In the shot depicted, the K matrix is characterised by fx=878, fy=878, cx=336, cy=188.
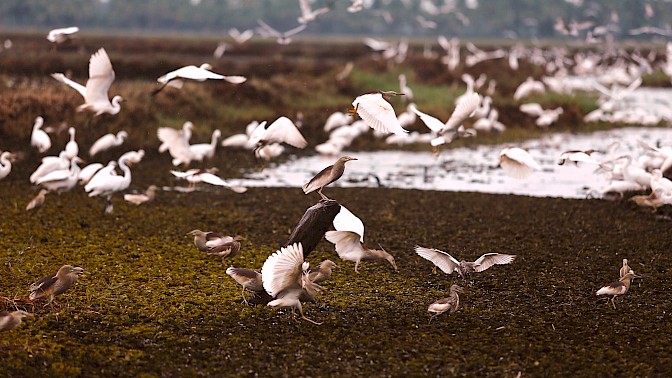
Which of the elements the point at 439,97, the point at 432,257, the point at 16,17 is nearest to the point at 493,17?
the point at 16,17

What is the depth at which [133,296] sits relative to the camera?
7609mm

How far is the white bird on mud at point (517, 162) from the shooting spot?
9.08 m

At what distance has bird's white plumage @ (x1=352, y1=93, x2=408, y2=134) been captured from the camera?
6961 millimetres

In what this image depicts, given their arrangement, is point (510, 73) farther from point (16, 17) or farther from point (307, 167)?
point (16, 17)

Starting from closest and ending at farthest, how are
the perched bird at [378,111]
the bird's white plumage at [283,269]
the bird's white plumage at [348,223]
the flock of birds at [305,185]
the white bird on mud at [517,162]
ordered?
the bird's white plumage at [283,269], the flock of birds at [305,185], the bird's white plumage at [348,223], the perched bird at [378,111], the white bird on mud at [517,162]

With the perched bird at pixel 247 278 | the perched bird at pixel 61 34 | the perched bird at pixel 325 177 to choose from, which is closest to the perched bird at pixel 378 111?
the perched bird at pixel 325 177

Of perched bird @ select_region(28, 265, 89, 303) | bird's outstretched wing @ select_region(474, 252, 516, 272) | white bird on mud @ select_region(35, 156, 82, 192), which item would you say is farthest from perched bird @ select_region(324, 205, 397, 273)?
white bird on mud @ select_region(35, 156, 82, 192)

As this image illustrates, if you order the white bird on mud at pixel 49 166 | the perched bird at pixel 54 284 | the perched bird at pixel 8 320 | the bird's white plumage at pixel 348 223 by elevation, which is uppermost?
the bird's white plumage at pixel 348 223

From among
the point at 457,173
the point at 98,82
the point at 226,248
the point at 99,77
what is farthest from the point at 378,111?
the point at 457,173

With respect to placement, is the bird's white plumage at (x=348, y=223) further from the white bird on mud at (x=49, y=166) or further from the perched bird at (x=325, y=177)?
the white bird on mud at (x=49, y=166)

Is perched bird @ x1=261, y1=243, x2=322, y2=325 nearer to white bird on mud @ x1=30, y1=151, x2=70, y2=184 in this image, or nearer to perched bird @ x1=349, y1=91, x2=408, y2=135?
perched bird @ x1=349, y1=91, x2=408, y2=135

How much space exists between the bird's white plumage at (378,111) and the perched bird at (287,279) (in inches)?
53.7

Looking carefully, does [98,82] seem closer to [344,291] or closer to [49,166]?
[49,166]

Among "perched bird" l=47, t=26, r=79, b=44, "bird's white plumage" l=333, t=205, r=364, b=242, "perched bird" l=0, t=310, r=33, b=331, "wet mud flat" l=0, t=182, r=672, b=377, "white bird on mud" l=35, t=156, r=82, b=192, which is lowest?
"white bird on mud" l=35, t=156, r=82, b=192
